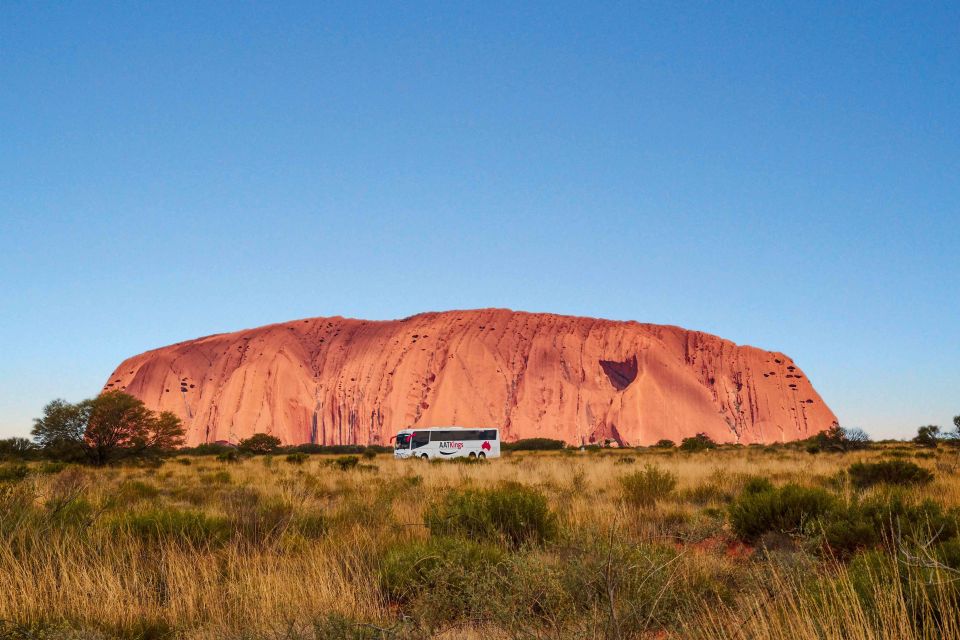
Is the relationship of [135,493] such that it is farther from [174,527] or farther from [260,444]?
[260,444]

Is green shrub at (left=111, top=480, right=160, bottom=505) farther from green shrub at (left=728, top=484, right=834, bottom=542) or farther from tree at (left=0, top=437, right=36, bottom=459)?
tree at (left=0, top=437, right=36, bottom=459)

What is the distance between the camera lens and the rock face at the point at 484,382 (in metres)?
85.2

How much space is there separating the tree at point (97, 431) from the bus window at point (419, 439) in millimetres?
17155

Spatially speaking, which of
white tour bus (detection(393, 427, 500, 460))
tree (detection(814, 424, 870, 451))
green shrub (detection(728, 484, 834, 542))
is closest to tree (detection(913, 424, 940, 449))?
tree (detection(814, 424, 870, 451))

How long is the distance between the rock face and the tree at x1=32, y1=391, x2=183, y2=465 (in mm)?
51570

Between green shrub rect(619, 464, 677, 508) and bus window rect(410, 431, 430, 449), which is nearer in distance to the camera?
green shrub rect(619, 464, 677, 508)

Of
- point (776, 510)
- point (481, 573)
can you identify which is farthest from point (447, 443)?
point (481, 573)

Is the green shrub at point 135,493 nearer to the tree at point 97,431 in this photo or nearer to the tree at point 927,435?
the tree at point 97,431

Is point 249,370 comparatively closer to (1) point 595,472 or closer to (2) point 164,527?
(1) point 595,472

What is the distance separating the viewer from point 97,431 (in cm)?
3309

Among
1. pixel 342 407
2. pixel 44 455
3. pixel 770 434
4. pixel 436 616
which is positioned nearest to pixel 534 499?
pixel 436 616

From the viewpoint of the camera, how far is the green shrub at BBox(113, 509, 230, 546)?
703 centimetres

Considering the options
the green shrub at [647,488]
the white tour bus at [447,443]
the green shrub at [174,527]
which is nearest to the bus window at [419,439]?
the white tour bus at [447,443]

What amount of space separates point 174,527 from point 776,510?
7413mm
